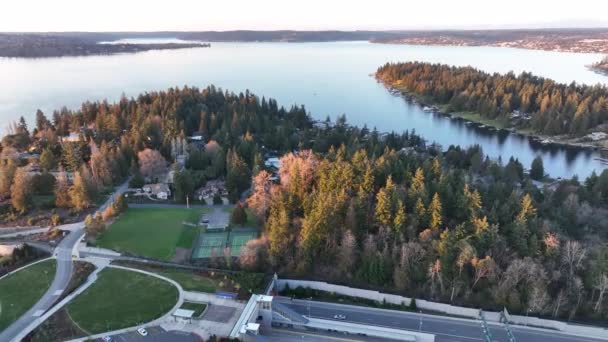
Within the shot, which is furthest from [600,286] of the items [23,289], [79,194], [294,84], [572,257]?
[294,84]

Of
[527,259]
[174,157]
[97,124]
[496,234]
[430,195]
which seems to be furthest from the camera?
[97,124]

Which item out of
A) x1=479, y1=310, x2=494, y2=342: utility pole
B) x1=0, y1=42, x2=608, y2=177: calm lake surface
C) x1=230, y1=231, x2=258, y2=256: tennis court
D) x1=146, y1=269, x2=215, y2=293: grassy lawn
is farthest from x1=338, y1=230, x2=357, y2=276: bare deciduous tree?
x1=0, y1=42, x2=608, y2=177: calm lake surface

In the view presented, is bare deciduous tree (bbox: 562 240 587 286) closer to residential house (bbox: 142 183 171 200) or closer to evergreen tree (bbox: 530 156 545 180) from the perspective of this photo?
evergreen tree (bbox: 530 156 545 180)

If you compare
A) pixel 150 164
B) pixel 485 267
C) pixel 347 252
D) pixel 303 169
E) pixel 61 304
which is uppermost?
pixel 303 169

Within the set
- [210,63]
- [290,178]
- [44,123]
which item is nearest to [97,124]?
[44,123]

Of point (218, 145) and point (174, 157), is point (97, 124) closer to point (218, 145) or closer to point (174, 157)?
point (174, 157)

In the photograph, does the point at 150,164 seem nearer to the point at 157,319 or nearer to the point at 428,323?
the point at 157,319
